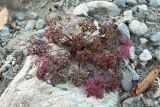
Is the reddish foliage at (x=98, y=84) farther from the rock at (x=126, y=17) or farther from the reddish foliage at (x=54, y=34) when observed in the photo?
the rock at (x=126, y=17)

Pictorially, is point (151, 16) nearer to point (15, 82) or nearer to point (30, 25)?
point (30, 25)

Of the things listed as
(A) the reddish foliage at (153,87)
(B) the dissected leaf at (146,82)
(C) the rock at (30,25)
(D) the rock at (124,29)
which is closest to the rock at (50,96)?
(B) the dissected leaf at (146,82)

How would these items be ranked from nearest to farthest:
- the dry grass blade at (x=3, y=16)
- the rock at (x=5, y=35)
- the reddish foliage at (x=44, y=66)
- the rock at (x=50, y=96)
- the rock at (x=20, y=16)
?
1. the rock at (x=50, y=96)
2. the reddish foliage at (x=44, y=66)
3. the rock at (x=5, y=35)
4. the dry grass blade at (x=3, y=16)
5. the rock at (x=20, y=16)

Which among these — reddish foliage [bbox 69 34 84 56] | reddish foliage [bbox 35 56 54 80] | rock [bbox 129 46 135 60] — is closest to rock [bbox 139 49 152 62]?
rock [bbox 129 46 135 60]

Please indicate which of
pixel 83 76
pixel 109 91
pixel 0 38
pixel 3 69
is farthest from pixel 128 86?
pixel 0 38

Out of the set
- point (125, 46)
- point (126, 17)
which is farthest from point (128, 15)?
point (125, 46)

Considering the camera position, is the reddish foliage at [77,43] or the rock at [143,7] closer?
the reddish foliage at [77,43]

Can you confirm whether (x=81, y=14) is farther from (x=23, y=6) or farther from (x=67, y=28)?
(x=23, y=6)
